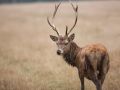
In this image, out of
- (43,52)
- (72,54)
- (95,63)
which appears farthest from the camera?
(43,52)

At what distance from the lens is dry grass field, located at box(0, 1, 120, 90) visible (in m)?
12.2

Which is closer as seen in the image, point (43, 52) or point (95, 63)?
point (95, 63)

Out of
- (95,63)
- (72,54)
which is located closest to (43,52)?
(72,54)

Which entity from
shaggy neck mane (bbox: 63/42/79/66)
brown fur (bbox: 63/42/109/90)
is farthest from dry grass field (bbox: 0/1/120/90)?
brown fur (bbox: 63/42/109/90)

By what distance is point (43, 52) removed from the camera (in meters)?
19.2

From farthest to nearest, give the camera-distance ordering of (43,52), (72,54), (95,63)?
(43,52) → (72,54) → (95,63)

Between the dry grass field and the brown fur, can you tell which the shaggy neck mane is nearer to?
the brown fur

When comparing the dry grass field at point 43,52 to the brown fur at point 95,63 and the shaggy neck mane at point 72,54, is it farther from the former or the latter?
the brown fur at point 95,63

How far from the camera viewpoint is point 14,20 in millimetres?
36406

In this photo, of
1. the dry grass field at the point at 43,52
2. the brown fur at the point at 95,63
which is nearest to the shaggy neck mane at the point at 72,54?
the brown fur at the point at 95,63

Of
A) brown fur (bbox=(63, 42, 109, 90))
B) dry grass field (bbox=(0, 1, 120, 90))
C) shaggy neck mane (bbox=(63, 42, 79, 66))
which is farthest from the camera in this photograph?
dry grass field (bbox=(0, 1, 120, 90))

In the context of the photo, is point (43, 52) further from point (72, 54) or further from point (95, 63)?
point (95, 63)

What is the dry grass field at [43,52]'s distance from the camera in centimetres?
1216

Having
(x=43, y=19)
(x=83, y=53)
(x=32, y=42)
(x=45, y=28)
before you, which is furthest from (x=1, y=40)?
(x=83, y=53)
